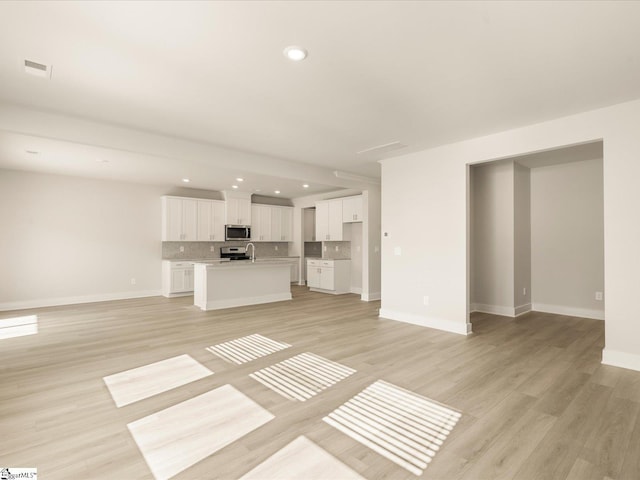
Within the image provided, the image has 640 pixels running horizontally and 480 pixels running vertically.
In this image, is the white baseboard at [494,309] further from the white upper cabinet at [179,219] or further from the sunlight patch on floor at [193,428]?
the white upper cabinet at [179,219]

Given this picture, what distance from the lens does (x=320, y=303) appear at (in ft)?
22.7

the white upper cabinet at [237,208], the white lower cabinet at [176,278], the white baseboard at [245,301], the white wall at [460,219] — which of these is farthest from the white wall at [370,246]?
the white lower cabinet at [176,278]

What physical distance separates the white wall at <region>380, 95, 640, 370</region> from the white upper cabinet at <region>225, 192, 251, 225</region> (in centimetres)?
464

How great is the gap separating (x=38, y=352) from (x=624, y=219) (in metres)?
6.64

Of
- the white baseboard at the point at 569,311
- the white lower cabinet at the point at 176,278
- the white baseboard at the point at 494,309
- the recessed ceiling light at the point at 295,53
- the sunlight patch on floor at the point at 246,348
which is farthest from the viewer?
the white lower cabinet at the point at 176,278

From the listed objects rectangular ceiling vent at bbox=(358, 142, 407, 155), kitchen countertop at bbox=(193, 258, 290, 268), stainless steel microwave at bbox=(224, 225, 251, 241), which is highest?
rectangular ceiling vent at bbox=(358, 142, 407, 155)

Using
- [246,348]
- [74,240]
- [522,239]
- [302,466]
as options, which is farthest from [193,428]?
[74,240]

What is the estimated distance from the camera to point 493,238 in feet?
19.5

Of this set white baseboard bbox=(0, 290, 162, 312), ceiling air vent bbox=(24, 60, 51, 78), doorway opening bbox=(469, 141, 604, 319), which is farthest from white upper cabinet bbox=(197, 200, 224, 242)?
doorway opening bbox=(469, 141, 604, 319)

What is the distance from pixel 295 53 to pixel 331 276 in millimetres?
6272

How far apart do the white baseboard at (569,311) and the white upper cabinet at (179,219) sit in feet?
25.4

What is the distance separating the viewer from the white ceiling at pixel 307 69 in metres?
2.07

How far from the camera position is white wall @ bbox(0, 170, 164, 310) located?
6.32m

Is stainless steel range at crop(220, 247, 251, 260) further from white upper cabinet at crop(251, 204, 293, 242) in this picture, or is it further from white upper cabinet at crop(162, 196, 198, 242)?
white upper cabinet at crop(162, 196, 198, 242)
